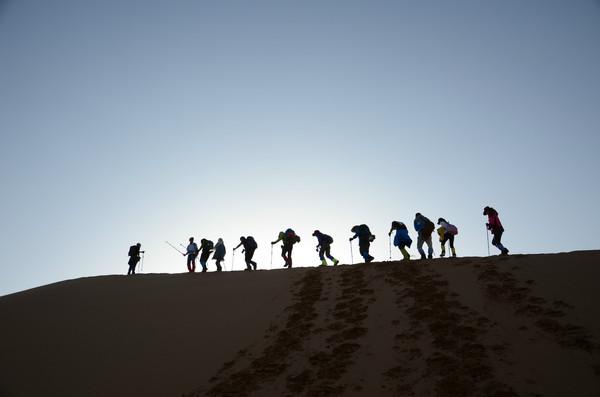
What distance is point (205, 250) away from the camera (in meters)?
15.0

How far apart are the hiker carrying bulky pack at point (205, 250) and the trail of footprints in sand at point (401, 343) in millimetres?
6535

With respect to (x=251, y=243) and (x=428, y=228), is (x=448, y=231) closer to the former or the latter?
(x=428, y=228)

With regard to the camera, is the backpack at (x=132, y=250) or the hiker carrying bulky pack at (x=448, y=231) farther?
the backpack at (x=132, y=250)

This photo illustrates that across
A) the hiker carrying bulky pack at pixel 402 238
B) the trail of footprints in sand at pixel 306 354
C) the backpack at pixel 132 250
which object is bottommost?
the trail of footprints in sand at pixel 306 354

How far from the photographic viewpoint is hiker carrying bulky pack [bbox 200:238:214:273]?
14984mm

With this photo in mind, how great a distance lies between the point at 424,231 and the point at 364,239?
6.27ft

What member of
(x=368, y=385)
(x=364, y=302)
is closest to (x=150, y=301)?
(x=364, y=302)

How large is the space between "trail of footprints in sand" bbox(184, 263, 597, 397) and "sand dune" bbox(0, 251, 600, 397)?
0.02 meters

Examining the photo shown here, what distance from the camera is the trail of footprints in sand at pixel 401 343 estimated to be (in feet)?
18.2

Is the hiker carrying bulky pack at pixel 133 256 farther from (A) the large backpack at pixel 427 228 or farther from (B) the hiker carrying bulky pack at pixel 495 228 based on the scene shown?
(B) the hiker carrying bulky pack at pixel 495 228

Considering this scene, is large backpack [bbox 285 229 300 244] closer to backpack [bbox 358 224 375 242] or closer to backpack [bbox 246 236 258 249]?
backpack [bbox 246 236 258 249]

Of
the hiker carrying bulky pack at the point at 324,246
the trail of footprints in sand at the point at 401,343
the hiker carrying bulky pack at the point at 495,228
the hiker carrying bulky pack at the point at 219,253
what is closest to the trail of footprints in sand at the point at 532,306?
the trail of footprints in sand at the point at 401,343

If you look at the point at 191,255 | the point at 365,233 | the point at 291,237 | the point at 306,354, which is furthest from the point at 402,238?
the point at 191,255

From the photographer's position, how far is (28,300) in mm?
12867
